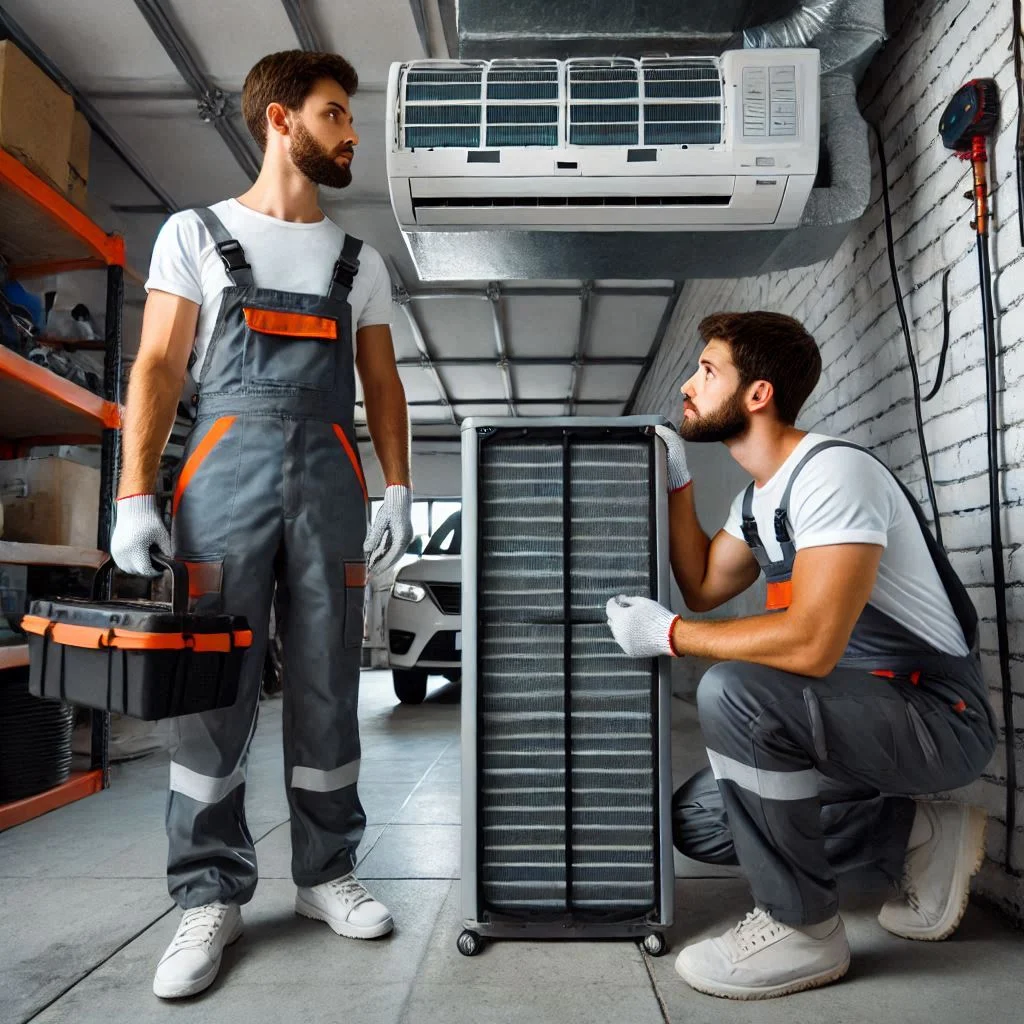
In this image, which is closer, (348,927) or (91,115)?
(348,927)

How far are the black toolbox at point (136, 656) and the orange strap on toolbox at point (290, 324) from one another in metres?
0.50

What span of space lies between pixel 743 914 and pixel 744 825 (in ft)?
1.34

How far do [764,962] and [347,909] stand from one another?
781mm

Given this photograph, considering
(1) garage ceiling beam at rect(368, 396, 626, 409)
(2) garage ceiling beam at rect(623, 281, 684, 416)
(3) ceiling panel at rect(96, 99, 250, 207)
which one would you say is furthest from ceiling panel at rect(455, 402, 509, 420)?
(3) ceiling panel at rect(96, 99, 250, 207)

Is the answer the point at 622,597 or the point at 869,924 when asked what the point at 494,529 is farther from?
the point at 869,924

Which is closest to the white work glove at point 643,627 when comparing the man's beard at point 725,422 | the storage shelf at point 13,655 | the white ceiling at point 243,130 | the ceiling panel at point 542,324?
the man's beard at point 725,422

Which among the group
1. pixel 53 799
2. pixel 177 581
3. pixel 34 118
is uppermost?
pixel 34 118

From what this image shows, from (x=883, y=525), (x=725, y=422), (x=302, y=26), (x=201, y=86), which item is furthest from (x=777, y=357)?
(x=201, y=86)

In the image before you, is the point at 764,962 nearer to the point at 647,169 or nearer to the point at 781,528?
the point at 781,528

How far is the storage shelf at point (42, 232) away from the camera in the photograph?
105 inches

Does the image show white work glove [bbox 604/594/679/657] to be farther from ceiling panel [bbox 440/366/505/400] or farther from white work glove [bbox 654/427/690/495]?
ceiling panel [bbox 440/366/505/400]

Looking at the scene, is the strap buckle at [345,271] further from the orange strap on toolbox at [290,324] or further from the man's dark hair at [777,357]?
the man's dark hair at [777,357]

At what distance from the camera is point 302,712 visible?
67.1 inches

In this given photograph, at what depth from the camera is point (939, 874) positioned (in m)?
1.61
